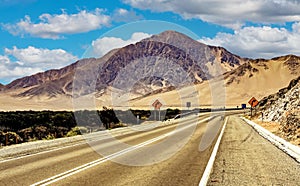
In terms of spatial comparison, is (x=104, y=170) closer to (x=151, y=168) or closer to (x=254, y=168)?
(x=151, y=168)

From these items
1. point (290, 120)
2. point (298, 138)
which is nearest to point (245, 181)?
point (298, 138)

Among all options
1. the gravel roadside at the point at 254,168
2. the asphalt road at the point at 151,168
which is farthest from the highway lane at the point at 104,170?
the gravel roadside at the point at 254,168

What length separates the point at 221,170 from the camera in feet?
39.2

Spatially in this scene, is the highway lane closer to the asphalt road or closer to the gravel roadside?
the asphalt road

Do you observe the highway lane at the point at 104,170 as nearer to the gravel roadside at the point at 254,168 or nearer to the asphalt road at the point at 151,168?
the asphalt road at the point at 151,168

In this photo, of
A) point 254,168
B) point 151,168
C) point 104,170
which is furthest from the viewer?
point 151,168

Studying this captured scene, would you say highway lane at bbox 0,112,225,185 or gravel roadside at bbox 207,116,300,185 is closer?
gravel roadside at bbox 207,116,300,185

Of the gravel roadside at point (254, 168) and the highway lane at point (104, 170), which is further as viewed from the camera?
the highway lane at point (104, 170)

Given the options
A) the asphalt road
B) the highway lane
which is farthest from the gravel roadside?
the highway lane

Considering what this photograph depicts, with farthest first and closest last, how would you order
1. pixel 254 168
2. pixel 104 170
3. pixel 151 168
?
pixel 151 168
pixel 254 168
pixel 104 170

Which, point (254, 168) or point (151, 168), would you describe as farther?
point (151, 168)

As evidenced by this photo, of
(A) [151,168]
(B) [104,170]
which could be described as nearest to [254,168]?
(A) [151,168]

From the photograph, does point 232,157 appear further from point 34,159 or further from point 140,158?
point 34,159

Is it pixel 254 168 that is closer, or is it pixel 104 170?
pixel 104 170
